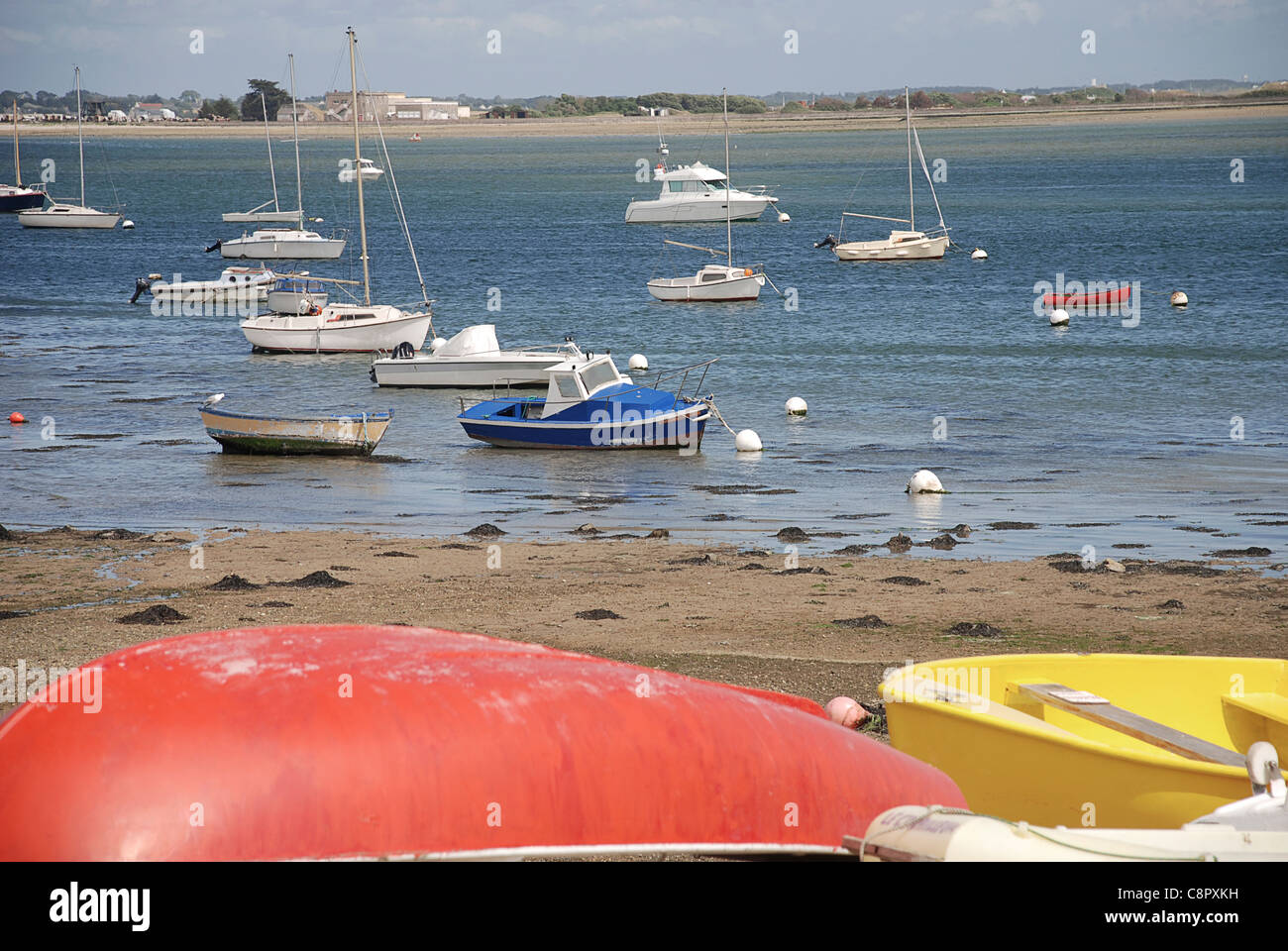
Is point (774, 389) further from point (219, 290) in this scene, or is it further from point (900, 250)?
point (900, 250)

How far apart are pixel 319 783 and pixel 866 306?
44067mm

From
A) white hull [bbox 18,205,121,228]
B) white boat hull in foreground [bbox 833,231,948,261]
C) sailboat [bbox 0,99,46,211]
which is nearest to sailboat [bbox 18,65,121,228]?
white hull [bbox 18,205,121,228]

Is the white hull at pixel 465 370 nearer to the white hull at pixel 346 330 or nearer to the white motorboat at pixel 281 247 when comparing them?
the white hull at pixel 346 330

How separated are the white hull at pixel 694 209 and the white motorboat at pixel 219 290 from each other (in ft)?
133

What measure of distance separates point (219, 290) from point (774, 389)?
25.1m

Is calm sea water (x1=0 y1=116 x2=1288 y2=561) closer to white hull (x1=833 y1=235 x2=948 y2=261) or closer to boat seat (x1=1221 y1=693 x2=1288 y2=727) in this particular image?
white hull (x1=833 y1=235 x2=948 y2=261)

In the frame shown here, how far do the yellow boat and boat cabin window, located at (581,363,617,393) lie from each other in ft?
56.3

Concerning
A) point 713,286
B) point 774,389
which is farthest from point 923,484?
point 713,286

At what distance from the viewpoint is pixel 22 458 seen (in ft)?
77.2

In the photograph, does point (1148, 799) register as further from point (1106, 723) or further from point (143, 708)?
point (143, 708)

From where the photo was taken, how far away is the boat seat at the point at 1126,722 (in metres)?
6.45

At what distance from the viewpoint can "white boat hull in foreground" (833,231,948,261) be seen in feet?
198

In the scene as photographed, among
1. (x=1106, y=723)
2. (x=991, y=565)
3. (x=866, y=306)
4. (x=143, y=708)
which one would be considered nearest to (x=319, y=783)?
(x=143, y=708)

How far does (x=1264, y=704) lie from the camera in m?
7.35
